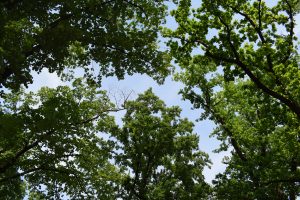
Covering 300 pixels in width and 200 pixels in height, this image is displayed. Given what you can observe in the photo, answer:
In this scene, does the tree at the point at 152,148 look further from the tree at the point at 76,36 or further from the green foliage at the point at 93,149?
the tree at the point at 76,36

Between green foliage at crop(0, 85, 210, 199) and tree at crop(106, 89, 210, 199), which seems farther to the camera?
tree at crop(106, 89, 210, 199)

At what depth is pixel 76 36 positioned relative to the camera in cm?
1193

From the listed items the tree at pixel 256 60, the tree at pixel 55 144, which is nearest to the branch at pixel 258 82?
the tree at pixel 256 60

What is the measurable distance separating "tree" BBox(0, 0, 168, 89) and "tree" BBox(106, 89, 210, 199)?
829 cm

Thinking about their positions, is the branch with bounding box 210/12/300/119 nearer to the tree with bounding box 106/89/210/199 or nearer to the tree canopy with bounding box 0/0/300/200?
the tree canopy with bounding box 0/0/300/200

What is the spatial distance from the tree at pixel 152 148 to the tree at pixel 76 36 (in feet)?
27.2

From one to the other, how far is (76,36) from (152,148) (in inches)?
495

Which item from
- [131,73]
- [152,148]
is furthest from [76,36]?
[152,148]

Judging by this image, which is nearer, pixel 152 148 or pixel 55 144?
pixel 55 144

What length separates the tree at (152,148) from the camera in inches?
910

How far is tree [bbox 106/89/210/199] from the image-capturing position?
2312 cm

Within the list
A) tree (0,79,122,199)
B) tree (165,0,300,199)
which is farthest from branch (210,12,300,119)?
tree (0,79,122,199)

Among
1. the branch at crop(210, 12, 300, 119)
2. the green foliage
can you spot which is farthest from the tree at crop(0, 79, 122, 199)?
the branch at crop(210, 12, 300, 119)

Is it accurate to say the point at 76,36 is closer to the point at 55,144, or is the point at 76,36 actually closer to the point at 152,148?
the point at 55,144
